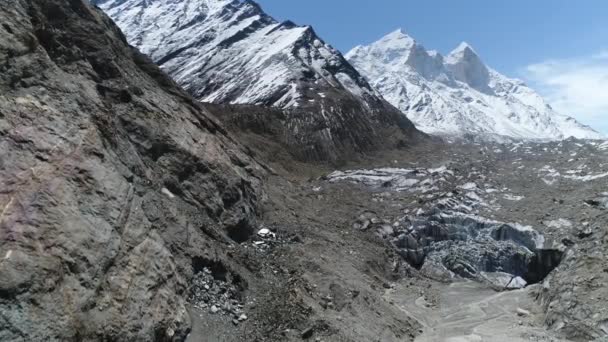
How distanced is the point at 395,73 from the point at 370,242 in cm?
16656

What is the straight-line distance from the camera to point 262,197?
3044cm

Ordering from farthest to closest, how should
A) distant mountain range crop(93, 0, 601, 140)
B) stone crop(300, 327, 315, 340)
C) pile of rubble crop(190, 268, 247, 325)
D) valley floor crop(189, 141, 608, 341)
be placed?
1. distant mountain range crop(93, 0, 601, 140)
2. valley floor crop(189, 141, 608, 341)
3. stone crop(300, 327, 315, 340)
4. pile of rubble crop(190, 268, 247, 325)

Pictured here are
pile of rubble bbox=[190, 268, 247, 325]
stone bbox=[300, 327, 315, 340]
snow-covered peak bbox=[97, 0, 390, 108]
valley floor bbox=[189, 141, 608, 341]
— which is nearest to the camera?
pile of rubble bbox=[190, 268, 247, 325]

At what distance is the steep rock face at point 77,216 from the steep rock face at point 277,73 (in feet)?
144

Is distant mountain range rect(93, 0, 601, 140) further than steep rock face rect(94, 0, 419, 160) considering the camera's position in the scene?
Yes

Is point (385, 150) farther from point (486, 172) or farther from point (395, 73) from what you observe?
point (395, 73)

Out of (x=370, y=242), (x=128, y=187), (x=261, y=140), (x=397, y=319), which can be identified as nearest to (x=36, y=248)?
(x=128, y=187)

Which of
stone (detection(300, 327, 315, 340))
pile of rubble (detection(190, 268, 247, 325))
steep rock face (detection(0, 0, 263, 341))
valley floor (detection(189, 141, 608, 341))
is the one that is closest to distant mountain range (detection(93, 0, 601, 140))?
valley floor (detection(189, 141, 608, 341))

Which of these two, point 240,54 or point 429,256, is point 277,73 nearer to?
point 240,54

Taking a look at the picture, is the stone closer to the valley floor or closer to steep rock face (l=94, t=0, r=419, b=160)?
the valley floor

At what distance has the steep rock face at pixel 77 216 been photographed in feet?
34.0

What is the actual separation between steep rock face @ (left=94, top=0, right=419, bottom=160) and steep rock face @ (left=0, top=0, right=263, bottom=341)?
43.9 meters

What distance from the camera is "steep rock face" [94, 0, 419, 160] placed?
69.5 metres

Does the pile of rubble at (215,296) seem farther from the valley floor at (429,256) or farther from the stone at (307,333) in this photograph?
the stone at (307,333)
